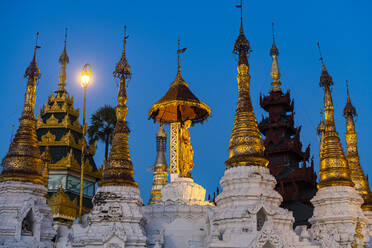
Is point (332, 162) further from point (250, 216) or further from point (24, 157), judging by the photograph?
point (24, 157)

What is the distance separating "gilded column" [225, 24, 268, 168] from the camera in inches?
928

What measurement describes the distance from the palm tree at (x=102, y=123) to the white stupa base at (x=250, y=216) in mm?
21755

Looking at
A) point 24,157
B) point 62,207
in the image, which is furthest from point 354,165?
point 62,207

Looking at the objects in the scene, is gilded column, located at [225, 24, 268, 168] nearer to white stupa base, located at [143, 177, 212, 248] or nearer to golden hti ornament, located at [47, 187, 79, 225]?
white stupa base, located at [143, 177, 212, 248]

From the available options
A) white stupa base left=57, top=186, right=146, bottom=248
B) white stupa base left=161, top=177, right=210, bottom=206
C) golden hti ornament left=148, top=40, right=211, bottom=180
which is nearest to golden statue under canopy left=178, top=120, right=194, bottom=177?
golden hti ornament left=148, top=40, right=211, bottom=180

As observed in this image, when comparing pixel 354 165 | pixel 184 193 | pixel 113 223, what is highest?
pixel 354 165

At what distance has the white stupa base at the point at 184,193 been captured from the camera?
27078 millimetres

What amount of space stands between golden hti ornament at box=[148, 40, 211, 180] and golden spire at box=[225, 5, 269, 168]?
5088mm

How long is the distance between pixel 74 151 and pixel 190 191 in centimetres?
1968

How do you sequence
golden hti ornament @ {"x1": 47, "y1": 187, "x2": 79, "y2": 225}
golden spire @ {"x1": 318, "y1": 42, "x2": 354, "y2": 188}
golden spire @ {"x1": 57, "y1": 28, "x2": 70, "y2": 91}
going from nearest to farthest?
1. golden spire @ {"x1": 318, "y1": 42, "x2": 354, "y2": 188}
2. golden hti ornament @ {"x1": 47, "y1": 187, "x2": 79, "y2": 225}
3. golden spire @ {"x1": 57, "y1": 28, "x2": 70, "y2": 91}

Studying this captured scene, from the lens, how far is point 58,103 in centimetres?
4644

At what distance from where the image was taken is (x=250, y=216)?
21.4 metres

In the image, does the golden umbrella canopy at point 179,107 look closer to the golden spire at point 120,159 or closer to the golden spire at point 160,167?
the golden spire at point 120,159

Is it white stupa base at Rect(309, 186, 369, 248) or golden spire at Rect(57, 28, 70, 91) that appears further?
golden spire at Rect(57, 28, 70, 91)
